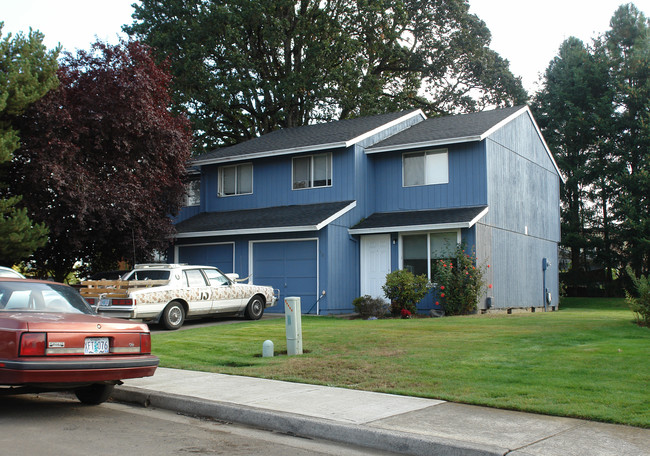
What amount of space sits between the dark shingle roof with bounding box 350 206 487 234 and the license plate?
547 inches

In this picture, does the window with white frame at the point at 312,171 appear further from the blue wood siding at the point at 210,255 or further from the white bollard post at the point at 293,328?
the white bollard post at the point at 293,328

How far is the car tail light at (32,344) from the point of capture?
21.1 feet

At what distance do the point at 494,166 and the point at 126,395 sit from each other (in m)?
16.8

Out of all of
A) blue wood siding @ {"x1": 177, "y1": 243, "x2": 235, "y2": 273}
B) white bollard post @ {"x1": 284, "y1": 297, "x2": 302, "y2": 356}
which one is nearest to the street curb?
white bollard post @ {"x1": 284, "y1": 297, "x2": 302, "y2": 356}

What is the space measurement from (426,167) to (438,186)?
0.88 meters

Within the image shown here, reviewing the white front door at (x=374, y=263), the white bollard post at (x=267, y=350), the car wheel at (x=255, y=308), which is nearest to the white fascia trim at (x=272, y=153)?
the white front door at (x=374, y=263)

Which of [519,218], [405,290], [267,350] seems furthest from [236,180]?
[267,350]

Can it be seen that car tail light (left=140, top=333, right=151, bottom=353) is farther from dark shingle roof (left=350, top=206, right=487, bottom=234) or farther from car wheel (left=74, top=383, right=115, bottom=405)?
dark shingle roof (left=350, top=206, right=487, bottom=234)

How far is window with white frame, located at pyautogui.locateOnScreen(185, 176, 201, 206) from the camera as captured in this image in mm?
26969

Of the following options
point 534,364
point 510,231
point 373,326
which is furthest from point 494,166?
point 534,364

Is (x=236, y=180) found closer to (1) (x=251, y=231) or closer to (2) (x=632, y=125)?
(1) (x=251, y=231)

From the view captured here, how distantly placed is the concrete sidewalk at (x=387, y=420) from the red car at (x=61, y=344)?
0.86 meters

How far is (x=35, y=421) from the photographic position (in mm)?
6738

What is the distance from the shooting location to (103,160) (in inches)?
817
